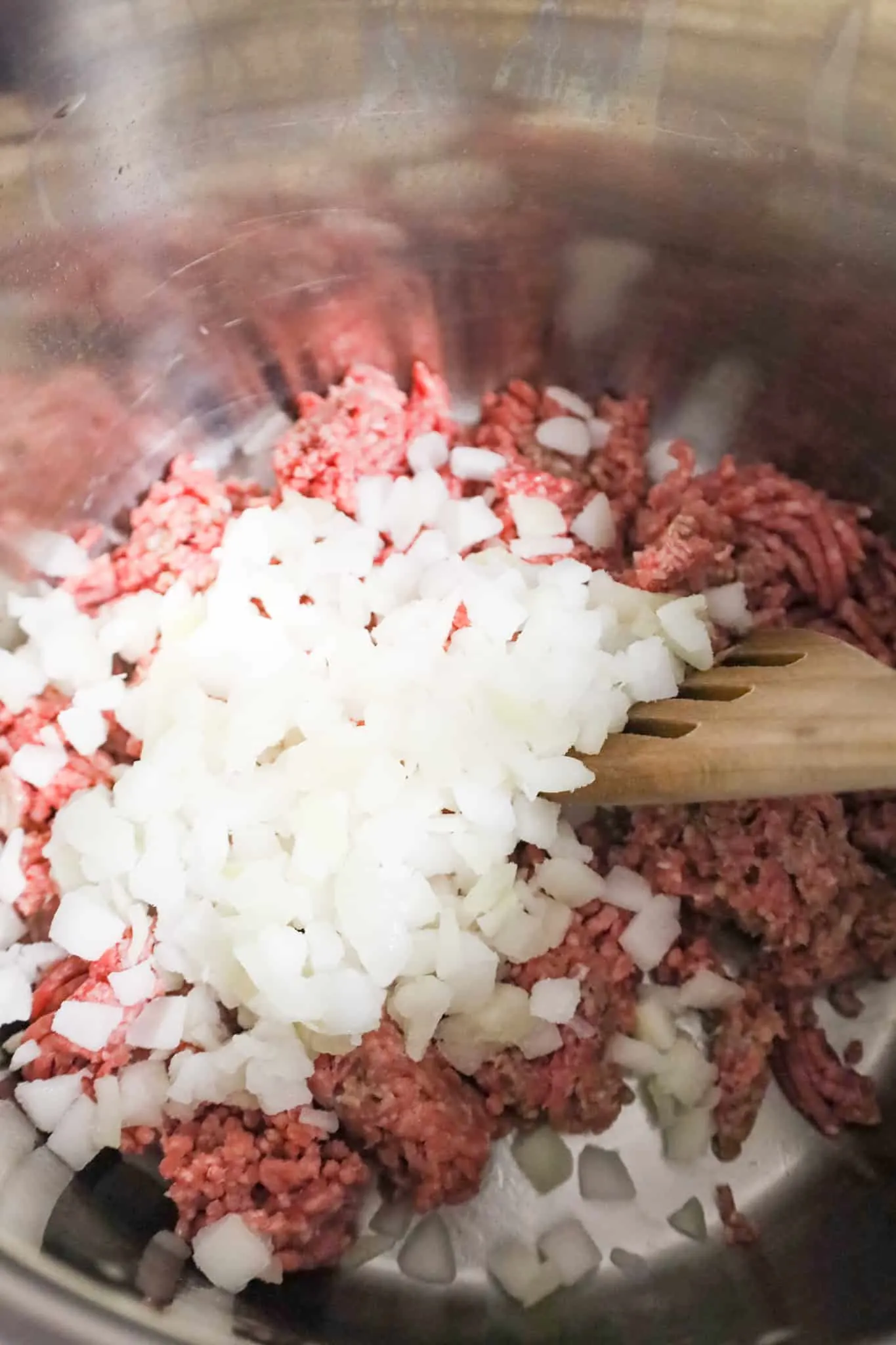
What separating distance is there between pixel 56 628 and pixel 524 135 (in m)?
1.39

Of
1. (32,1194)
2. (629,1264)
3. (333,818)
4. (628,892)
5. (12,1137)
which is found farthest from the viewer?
(628,892)

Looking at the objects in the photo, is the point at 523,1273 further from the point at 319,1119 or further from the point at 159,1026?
the point at 159,1026

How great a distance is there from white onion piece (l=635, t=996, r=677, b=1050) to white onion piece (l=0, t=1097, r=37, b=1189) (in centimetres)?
113

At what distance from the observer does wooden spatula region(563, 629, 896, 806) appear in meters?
1.62

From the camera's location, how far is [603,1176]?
204cm

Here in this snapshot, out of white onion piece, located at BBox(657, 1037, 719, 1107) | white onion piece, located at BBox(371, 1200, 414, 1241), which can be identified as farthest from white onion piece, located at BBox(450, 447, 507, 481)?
white onion piece, located at BBox(371, 1200, 414, 1241)

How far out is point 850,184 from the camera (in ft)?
6.45

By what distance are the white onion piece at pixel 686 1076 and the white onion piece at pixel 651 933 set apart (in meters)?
0.19

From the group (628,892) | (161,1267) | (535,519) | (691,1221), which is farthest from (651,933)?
(161,1267)

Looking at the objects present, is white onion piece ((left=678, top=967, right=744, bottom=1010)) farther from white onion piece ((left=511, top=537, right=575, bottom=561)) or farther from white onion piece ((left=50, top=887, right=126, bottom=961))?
white onion piece ((left=50, top=887, right=126, bottom=961))

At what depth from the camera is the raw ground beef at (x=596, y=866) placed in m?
1.83

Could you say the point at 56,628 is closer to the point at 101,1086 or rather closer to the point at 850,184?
the point at 101,1086

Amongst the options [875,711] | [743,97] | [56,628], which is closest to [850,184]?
[743,97]

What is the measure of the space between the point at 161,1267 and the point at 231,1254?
0.11 meters
